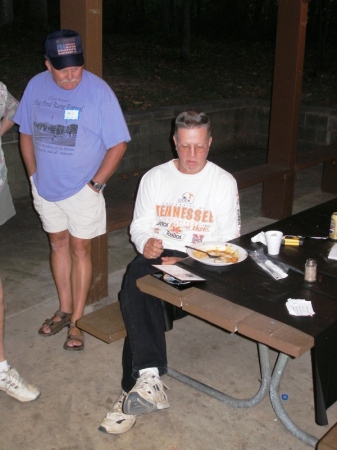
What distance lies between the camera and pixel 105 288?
15.1 feet

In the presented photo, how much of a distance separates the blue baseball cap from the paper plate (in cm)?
126

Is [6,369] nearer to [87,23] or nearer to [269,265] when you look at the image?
[269,265]

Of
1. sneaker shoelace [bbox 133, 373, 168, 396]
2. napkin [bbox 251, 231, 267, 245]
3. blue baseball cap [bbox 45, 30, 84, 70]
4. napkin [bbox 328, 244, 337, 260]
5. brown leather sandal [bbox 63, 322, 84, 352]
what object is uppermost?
blue baseball cap [bbox 45, 30, 84, 70]

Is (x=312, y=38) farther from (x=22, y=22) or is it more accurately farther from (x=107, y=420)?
(x=107, y=420)

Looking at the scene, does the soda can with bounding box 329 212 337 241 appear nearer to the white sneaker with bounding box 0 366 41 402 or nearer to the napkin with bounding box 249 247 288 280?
the napkin with bounding box 249 247 288 280

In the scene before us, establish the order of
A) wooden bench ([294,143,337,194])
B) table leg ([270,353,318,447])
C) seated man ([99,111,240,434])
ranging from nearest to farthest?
table leg ([270,353,318,447]), seated man ([99,111,240,434]), wooden bench ([294,143,337,194])

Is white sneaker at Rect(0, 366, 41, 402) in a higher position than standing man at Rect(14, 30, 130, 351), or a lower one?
lower

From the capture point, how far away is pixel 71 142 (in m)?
3.53

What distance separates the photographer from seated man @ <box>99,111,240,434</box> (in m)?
3.10

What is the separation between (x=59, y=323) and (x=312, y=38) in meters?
17.7

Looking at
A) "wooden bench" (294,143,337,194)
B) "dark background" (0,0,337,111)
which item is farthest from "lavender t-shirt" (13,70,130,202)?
"dark background" (0,0,337,111)

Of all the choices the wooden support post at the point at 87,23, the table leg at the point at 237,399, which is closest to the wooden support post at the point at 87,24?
the wooden support post at the point at 87,23

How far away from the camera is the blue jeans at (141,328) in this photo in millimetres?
2990

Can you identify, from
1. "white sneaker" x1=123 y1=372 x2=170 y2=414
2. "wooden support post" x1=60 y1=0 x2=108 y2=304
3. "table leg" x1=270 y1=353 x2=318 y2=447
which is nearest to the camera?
"white sneaker" x1=123 y1=372 x2=170 y2=414
